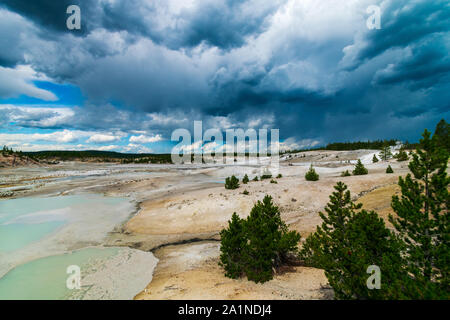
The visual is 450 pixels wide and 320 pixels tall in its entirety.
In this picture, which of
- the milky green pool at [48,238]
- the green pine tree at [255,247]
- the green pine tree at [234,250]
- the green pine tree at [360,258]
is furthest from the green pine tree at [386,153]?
the milky green pool at [48,238]

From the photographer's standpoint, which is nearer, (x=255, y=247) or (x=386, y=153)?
(x=255, y=247)

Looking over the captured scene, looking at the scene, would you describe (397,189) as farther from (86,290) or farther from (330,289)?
(86,290)

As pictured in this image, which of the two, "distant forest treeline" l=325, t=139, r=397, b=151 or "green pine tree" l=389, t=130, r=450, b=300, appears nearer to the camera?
"green pine tree" l=389, t=130, r=450, b=300

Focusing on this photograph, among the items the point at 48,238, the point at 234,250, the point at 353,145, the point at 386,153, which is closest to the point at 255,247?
the point at 234,250

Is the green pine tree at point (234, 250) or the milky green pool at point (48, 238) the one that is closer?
the green pine tree at point (234, 250)

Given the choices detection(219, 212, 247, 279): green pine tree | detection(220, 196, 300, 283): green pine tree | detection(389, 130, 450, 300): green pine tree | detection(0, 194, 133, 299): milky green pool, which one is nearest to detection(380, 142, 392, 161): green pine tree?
detection(389, 130, 450, 300): green pine tree

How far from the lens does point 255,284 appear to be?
11055 mm

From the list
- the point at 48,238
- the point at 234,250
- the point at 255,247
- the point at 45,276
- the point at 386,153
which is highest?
the point at 386,153

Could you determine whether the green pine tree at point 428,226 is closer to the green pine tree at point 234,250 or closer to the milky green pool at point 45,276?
the green pine tree at point 234,250

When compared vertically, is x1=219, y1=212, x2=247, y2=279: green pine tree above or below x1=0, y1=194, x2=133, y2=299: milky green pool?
above

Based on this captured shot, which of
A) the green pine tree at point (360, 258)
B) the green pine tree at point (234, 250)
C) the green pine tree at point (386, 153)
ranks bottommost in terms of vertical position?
the green pine tree at point (234, 250)

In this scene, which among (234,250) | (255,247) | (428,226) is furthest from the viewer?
(234,250)

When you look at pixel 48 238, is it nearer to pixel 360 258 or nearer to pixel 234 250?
pixel 234 250

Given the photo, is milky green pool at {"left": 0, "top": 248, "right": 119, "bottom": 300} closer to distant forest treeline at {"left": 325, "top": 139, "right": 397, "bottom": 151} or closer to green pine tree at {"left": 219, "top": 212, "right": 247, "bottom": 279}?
green pine tree at {"left": 219, "top": 212, "right": 247, "bottom": 279}
